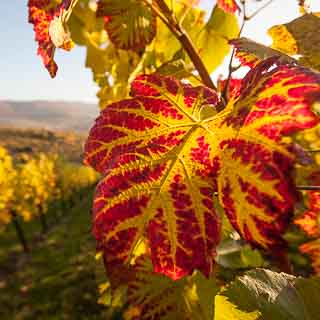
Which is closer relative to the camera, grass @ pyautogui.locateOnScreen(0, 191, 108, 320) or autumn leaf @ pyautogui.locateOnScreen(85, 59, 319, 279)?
autumn leaf @ pyautogui.locateOnScreen(85, 59, 319, 279)

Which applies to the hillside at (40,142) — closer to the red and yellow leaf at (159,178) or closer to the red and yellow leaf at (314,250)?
the red and yellow leaf at (314,250)

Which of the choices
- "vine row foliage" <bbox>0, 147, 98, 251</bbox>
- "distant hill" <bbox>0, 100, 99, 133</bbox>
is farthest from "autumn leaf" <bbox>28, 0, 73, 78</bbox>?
"distant hill" <bbox>0, 100, 99, 133</bbox>

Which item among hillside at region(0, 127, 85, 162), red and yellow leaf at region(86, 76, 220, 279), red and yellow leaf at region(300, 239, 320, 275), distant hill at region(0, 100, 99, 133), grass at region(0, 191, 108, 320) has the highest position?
red and yellow leaf at region(86, 76, 220, 279)

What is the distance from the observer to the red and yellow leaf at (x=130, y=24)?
0.94m

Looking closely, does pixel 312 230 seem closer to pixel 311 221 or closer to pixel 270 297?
pixel 311 221

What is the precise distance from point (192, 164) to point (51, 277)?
17.6m

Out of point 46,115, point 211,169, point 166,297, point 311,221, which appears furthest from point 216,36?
point 46,115

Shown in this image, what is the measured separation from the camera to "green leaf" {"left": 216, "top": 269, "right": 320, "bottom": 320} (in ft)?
1.60

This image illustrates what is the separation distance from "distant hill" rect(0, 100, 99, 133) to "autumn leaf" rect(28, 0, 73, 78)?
163 meters

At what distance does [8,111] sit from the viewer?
183 meters

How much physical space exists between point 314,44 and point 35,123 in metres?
177

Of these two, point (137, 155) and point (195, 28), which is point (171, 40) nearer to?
point (195, 28)

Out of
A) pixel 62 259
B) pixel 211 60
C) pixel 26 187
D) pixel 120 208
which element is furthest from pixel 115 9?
Answer: pixel 26 187

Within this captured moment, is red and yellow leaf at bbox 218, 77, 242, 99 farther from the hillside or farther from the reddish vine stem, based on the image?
the hillside
